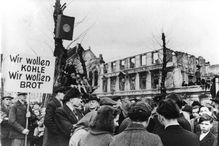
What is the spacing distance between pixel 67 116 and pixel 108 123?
4.59 feet

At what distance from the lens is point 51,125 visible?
12.3 feet

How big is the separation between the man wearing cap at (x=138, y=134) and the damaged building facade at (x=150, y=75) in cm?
1914

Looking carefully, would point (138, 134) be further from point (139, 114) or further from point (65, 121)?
point (65, 121)

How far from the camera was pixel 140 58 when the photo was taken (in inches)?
1110

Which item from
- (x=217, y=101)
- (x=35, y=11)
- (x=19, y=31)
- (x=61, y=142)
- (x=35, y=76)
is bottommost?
(x=61, y=142)

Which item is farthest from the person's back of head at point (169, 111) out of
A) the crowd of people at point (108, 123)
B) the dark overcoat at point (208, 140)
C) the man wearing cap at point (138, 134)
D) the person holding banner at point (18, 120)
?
the person holding banner at point (18, 120)

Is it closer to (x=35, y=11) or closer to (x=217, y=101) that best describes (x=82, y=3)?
(x=35, y=11)

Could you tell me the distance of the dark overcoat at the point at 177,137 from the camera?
2182 mm

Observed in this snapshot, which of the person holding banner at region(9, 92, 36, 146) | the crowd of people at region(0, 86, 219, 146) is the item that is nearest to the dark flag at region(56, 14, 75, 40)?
the crowd of people at region(0, 86, 219, 146)

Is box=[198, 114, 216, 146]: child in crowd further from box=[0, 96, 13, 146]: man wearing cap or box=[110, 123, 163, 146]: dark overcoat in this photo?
box=[0, 96, 13, 146]: man wearing cap

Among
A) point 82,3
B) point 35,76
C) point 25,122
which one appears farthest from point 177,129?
point 82,3

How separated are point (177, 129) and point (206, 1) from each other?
9.84 ft

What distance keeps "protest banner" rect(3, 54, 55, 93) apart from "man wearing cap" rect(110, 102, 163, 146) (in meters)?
2.58

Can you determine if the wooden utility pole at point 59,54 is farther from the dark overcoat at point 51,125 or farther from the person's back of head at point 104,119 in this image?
the person's back of head at point 104,119
